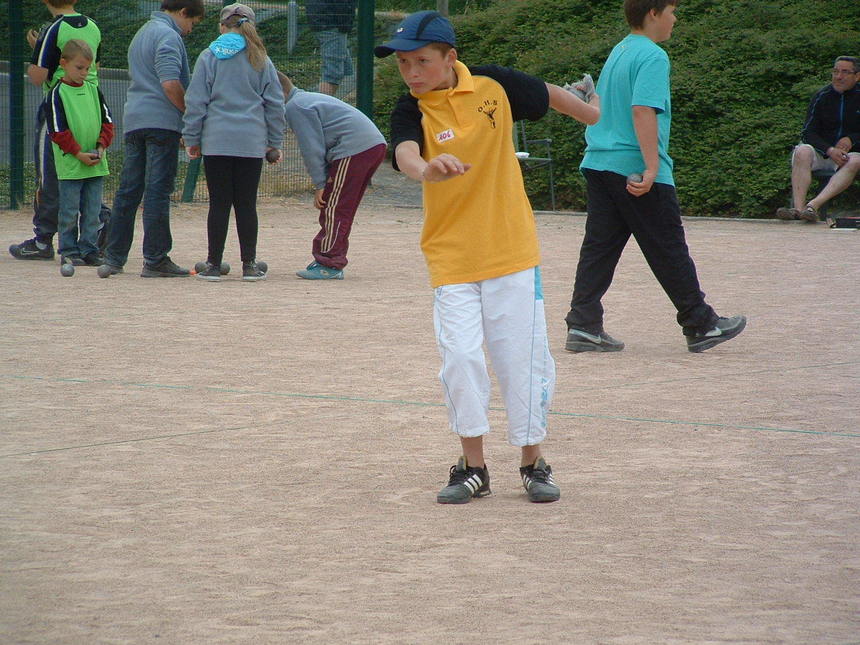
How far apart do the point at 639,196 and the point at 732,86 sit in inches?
378

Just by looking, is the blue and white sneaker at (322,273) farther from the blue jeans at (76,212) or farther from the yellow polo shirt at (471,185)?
the yellow polo shirt at (471,185)

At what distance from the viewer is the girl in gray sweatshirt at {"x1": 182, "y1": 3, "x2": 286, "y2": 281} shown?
8.86 m

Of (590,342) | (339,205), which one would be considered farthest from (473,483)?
Answer: (339,205)

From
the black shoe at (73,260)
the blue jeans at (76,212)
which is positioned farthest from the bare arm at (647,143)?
the black shoe at (73,260)

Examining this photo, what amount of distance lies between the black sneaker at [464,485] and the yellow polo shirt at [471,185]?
60cm

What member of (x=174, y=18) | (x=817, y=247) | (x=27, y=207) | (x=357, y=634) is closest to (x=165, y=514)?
(x=357, y=634)

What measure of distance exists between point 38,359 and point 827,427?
367 centimetres

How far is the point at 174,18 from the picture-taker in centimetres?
926

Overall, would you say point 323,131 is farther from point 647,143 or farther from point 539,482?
point 539,482

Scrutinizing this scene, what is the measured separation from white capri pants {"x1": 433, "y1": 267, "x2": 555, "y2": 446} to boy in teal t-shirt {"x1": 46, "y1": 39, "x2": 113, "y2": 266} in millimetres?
5936

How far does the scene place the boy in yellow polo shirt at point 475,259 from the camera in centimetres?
410

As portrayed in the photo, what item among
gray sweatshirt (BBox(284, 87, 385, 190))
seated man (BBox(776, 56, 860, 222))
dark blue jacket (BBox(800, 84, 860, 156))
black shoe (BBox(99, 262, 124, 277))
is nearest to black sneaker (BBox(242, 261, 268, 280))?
gray sweatshirt (BBox(284, 87, 385, 190))

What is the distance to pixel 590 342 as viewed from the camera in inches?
265

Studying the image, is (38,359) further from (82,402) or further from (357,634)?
(357,634)
